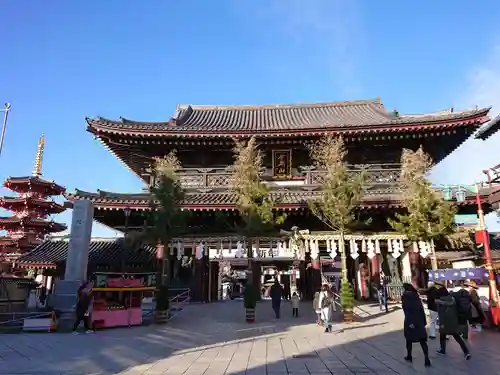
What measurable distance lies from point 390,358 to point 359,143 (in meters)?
12.9

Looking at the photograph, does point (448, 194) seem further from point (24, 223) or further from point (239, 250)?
point (24, 223)

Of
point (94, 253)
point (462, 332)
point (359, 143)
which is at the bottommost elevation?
point (462, 332)

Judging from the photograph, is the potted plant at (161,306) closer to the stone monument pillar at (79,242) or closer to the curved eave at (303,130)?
the stone monument pillar at (79,242)

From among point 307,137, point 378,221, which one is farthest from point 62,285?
point 378,221

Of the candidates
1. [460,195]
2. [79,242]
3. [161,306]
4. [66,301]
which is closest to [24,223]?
[79,242]

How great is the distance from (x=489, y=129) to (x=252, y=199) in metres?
12.6

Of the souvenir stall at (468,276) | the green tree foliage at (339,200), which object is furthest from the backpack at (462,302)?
the green tree foliage at (339,200)

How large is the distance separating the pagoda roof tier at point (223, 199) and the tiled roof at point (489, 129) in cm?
366

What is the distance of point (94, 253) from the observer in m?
21.2

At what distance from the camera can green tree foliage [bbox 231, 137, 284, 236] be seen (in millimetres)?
14420

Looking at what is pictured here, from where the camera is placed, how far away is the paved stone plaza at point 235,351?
6.89m

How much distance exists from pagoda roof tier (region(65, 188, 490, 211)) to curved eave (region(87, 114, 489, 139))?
2930 mm

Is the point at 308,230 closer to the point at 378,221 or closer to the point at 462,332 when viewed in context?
the point at 378,221

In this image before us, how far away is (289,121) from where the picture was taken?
948 inches
